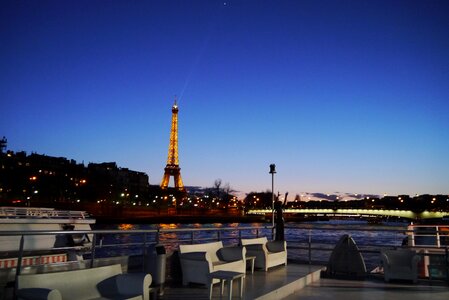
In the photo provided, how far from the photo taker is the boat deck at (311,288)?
681 centimetres

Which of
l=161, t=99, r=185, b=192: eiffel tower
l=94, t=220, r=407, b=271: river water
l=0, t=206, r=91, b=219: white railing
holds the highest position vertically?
l=161, t=99, r=185, b=192: eiffel tower

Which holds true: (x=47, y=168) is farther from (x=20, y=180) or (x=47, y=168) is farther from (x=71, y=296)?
(x=71, y=296)

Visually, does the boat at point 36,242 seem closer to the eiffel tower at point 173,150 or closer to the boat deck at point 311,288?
the boat deck at point 311,288

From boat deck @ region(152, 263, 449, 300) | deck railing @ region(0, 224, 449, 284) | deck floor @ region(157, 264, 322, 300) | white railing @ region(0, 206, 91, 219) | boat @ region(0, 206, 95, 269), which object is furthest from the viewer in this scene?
white railing @ region(0, 206, 91, 219)

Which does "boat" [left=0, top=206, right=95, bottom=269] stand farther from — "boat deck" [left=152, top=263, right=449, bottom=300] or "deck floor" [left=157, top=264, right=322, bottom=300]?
"boat deck" [left=152, top=263, right=449, bottom=300]

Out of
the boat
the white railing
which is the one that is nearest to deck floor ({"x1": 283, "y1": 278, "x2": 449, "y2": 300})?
the boat

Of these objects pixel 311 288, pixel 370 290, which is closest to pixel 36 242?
pixel 311 288

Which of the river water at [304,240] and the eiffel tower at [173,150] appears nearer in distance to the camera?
the river water at [304,240]

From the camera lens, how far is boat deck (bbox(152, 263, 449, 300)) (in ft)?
22.4

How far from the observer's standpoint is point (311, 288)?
8.01 metres

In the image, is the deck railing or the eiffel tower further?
the eiffel tower

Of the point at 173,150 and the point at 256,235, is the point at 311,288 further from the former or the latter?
the point at 173,150

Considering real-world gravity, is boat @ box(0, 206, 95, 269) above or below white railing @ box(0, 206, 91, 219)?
below

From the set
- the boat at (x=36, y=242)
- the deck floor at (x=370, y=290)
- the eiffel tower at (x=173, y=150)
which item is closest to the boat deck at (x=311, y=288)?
the deck floor at (x=370, y=290)
